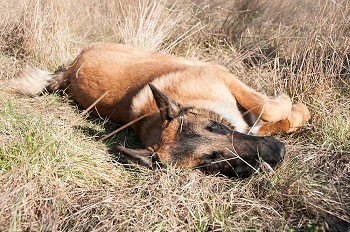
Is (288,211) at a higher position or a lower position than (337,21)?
lower

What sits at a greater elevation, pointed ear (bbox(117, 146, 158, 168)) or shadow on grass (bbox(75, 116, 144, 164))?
pointed ear (bbox(117, 146, 158, 168))

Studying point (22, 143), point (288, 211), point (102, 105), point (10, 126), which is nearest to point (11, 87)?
point (102, 105)

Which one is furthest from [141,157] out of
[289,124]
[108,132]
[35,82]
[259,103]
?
[35,82]

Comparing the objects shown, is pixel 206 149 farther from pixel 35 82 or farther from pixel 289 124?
pixel 35 82

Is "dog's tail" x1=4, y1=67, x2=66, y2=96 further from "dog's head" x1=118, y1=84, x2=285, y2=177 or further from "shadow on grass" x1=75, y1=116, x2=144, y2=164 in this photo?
"dog's head" x1=118, y1=84, x2=285, y2=177

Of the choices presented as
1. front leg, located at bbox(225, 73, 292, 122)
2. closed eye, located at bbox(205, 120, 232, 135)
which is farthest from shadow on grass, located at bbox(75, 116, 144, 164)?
front leg, located at bbox(225, 73, 292, 122)

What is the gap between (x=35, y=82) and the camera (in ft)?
18.2

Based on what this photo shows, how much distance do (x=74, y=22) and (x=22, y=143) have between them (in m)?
3.98

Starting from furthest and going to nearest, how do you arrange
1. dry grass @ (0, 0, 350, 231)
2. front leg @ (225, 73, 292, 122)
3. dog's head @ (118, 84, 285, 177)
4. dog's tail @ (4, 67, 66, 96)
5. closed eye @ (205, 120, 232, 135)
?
1. dog's tail @ (4, 67, 66, 96)
2. front leg @ (225, 73, 292, 122)
3. closed eye @ (205, 120, 232, 135)
4. dog's head @ (118, 84, 285, 177)
5. dry grass @ (0, 0, 350, 231)

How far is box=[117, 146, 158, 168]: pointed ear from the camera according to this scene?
382 cm

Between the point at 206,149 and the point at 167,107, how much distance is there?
21.7 inches

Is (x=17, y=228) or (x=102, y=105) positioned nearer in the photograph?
(x=17, y=228)

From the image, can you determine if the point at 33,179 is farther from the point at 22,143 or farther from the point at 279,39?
the point at 279,39

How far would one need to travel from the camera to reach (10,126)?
3883 millimetres
